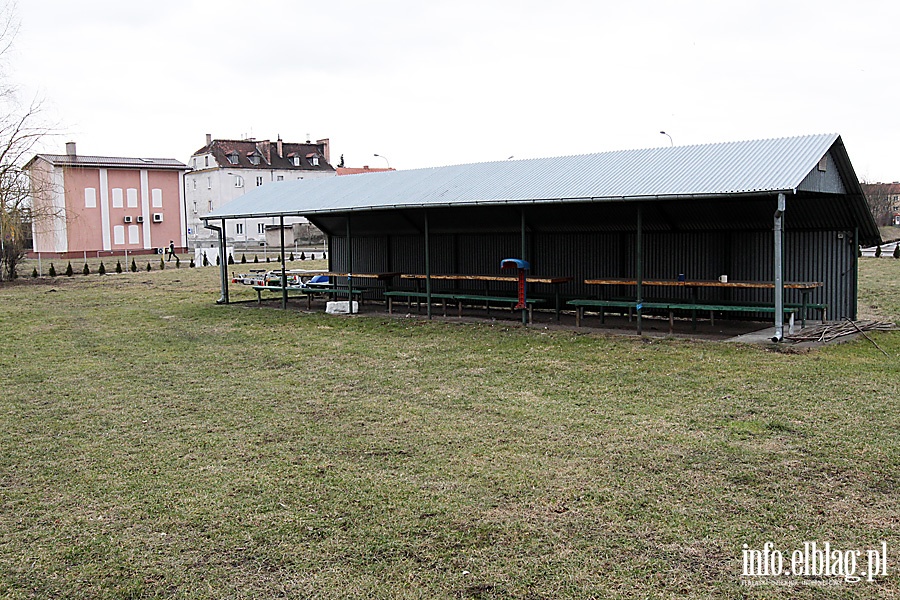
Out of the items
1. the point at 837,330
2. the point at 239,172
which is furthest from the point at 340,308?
the point at 239,172

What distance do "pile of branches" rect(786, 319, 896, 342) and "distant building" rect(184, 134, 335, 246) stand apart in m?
46.9

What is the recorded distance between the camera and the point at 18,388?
29.3 ft

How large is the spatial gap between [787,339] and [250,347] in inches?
293

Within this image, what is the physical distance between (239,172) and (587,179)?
49281 mm

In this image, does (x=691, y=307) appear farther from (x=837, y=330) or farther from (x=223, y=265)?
(x=223, y=265)

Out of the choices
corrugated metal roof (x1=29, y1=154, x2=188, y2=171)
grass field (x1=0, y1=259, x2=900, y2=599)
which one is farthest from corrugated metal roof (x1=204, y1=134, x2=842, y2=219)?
corrugated metal roof (x1=29, y1=154, x2=188, y2=171)

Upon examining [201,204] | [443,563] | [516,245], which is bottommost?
[443,563]

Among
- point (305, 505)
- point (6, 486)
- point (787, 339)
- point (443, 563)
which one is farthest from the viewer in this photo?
point (787, 339)

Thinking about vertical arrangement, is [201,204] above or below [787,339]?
above

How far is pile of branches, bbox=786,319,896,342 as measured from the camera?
11016 mm

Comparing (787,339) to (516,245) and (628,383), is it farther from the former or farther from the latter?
(516,245)

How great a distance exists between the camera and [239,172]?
58.9 metres

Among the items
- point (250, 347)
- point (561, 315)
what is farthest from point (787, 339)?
point (250, 347)

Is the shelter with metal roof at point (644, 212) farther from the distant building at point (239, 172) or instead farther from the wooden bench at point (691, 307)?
the distant building at point (239, 172)
